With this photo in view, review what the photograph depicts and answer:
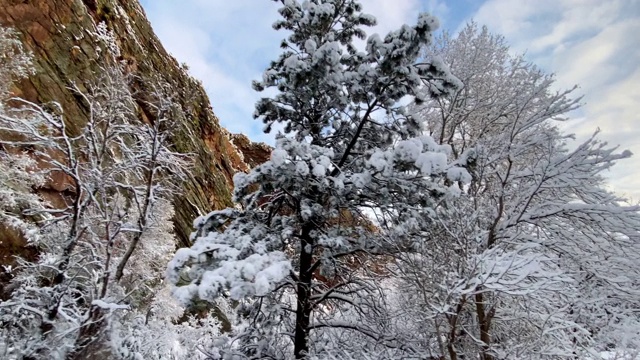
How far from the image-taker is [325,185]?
491 centimetres

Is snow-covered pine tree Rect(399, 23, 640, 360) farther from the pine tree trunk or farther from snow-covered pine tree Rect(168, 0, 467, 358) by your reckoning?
the pine tree trunk

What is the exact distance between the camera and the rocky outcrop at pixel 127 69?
13492mm

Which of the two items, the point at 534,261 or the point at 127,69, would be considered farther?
the point at 127,69

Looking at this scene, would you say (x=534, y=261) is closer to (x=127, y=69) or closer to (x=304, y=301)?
(x=304, y=301)

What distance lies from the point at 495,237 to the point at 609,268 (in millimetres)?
1547

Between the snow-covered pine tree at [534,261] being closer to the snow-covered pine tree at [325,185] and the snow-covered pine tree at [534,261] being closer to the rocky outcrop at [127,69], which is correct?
the snow-covered pine tree at [325,185]

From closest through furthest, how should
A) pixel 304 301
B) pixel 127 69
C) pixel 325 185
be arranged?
pixel 325 185 < pixel 304 301 < pixel 127 69

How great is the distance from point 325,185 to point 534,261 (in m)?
2.65

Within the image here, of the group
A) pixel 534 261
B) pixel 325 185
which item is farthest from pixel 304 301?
pixel 534 261

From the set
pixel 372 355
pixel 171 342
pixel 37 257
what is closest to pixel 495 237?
pixel 372 355

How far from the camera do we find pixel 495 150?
239 inches

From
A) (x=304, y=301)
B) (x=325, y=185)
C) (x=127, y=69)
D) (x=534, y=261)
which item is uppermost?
(x=127, y=69)

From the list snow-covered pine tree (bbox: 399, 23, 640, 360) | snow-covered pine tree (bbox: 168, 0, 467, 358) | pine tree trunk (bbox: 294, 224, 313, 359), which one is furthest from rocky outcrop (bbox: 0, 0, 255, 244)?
snow-covered pine tree (bbox: 399, 23, 640, 360)

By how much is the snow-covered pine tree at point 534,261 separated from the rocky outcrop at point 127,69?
7275 millimetres
